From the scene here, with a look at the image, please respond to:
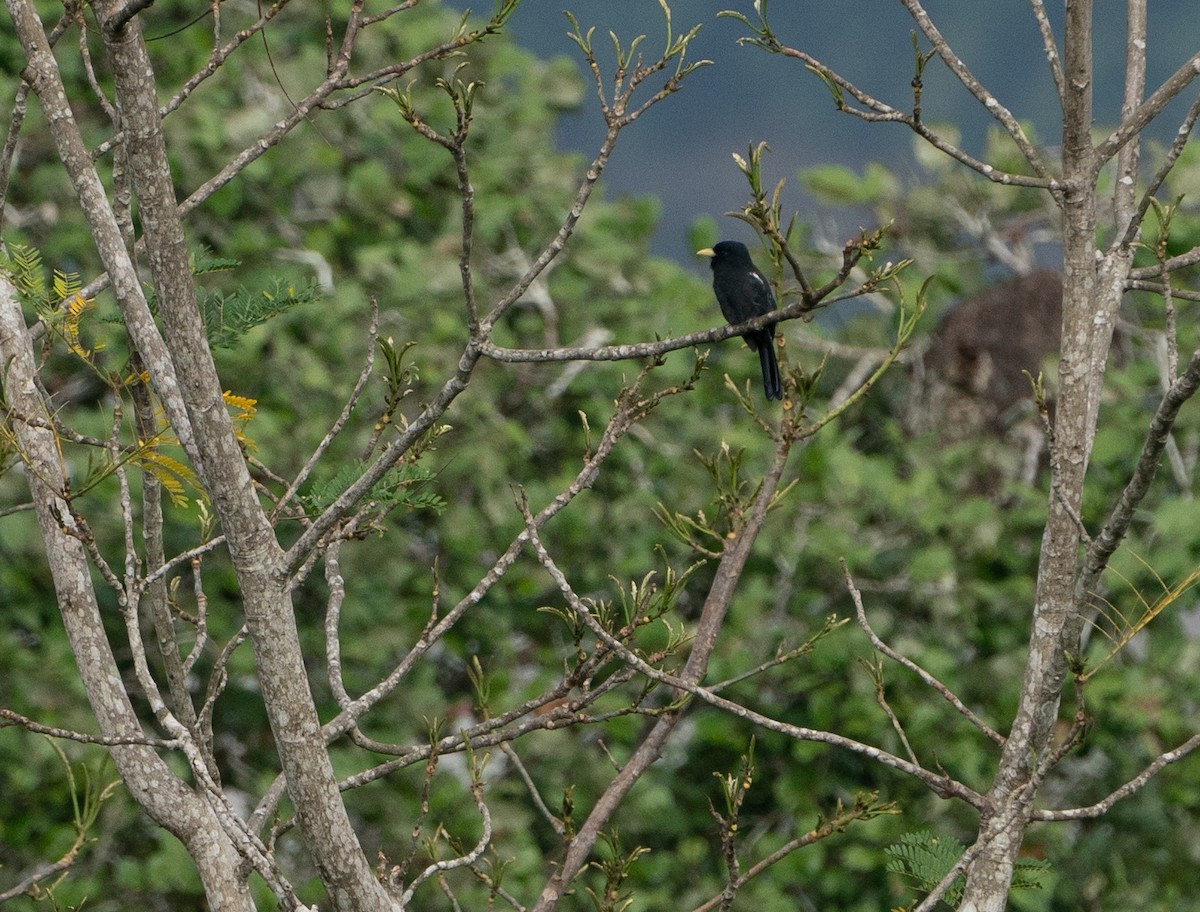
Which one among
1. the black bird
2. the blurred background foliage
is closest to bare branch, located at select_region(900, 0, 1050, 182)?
the black bird

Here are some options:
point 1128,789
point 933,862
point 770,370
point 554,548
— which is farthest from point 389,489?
point 554,548

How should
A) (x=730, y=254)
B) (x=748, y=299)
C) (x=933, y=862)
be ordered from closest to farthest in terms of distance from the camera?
(x=933, y=862) < (x=748, y=299) < (x=730, y=254)

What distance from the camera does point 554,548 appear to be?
5.36 meters

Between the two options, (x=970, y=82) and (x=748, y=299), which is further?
(x=748, y=299)

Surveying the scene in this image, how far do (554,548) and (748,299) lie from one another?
1.40m

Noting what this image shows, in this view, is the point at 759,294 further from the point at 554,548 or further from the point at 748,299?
the point at 554,548

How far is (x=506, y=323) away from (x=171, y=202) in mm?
3637

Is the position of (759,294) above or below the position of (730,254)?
below

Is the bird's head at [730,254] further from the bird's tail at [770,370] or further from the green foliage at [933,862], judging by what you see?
the green foliage at [933,862]

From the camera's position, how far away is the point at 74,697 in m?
4.55

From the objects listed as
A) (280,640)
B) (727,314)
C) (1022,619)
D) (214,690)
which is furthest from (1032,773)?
(1022,619)

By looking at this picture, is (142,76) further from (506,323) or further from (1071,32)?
(506,323)

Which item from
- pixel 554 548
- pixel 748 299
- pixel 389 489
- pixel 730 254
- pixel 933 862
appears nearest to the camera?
pixel 389 489

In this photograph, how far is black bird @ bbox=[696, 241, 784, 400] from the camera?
4414mm
